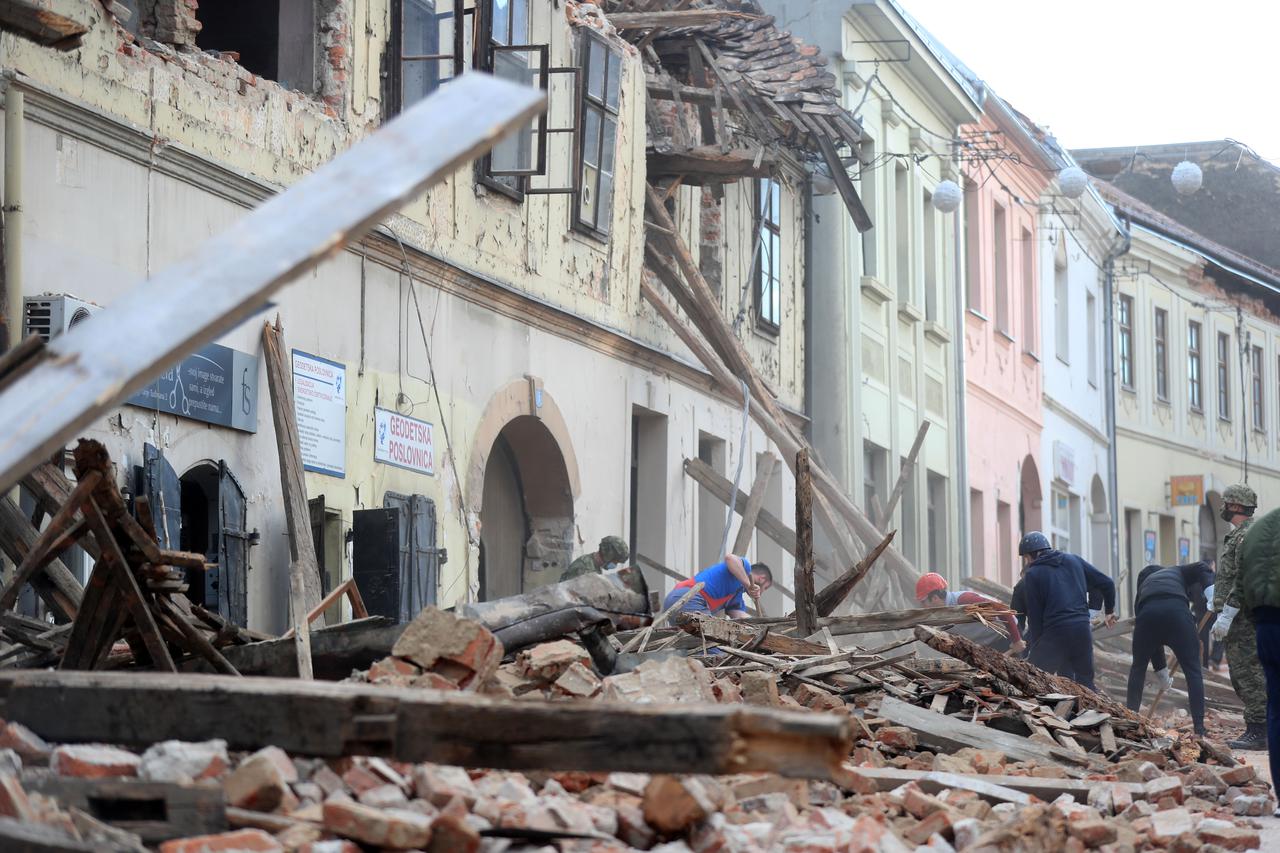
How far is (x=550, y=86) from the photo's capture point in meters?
15.8

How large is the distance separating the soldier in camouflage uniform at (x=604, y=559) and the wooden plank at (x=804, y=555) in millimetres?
3469

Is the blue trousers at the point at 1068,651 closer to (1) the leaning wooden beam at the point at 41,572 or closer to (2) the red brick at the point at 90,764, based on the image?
(1) the leaning wooden beam at the point at 41,572

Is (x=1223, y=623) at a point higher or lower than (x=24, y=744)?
higher

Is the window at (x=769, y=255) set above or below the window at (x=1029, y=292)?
below

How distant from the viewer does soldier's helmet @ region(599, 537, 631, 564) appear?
46.5 feet

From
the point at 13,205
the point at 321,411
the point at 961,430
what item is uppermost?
the point at 961,430

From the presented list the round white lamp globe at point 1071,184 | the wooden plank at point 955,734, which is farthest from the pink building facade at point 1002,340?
the wooden plank at point 955,734

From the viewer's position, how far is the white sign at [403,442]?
13.1 metres

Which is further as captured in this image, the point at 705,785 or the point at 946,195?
the point at 946,195

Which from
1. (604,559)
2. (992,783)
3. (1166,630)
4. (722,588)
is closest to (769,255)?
(604,559)

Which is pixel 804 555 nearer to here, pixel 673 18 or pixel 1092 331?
pixel 673 18

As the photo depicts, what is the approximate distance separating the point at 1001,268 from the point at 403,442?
63.5 feet

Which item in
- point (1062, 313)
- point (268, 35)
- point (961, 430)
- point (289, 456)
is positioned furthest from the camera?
point (1062, 313)

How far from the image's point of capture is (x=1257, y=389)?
144 feet
